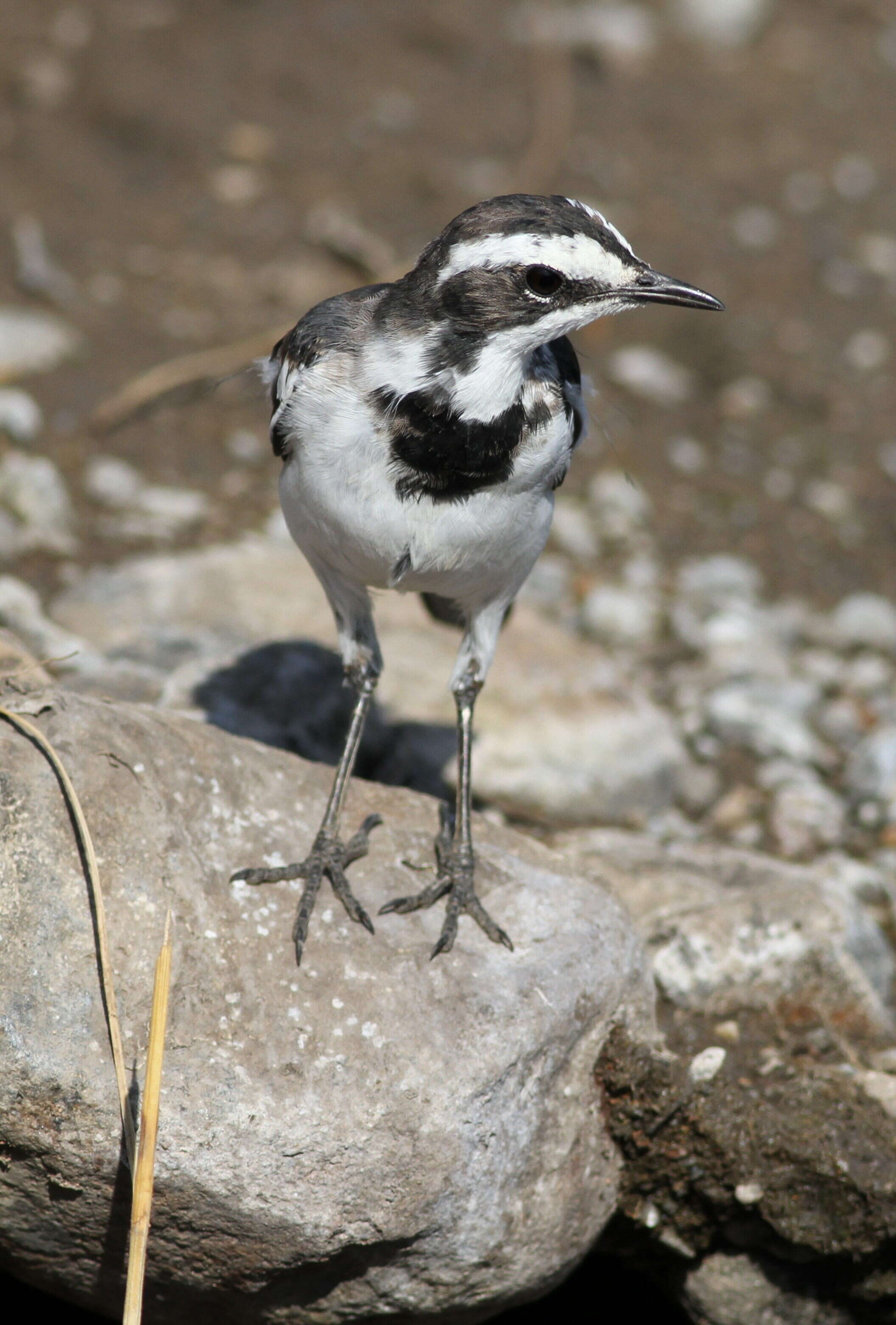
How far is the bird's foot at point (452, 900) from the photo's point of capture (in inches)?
166

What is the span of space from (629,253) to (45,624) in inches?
129

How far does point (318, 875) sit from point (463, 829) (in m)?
0.61

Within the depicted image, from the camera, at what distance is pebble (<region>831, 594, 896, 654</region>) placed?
7.44m

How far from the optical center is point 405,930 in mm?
4219

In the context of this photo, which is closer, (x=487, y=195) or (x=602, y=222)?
(x=602, y=222)

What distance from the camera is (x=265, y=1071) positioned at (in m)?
3.65

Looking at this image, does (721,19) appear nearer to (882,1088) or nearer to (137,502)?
(137,502)

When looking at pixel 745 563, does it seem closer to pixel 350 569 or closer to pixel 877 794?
pixel 877 794

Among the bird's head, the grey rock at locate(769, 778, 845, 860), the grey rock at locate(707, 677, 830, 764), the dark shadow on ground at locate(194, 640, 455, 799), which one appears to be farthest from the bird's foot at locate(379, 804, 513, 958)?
the grey rock at locate(707, 677, 830, 764)

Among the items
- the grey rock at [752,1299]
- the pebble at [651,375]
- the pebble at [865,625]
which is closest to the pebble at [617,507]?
the pebble at [651,375]

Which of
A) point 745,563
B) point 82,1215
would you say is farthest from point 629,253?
point 745,563

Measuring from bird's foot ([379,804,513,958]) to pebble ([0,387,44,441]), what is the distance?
435cm

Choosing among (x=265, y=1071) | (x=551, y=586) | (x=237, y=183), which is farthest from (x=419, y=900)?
(x=237, y=183)

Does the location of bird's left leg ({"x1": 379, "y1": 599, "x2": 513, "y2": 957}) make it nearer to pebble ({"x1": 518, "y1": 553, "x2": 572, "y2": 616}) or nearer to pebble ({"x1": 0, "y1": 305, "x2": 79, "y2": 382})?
pebble ({"x1": 518, "y1": 553, "x2": 572, "y2": 616})
